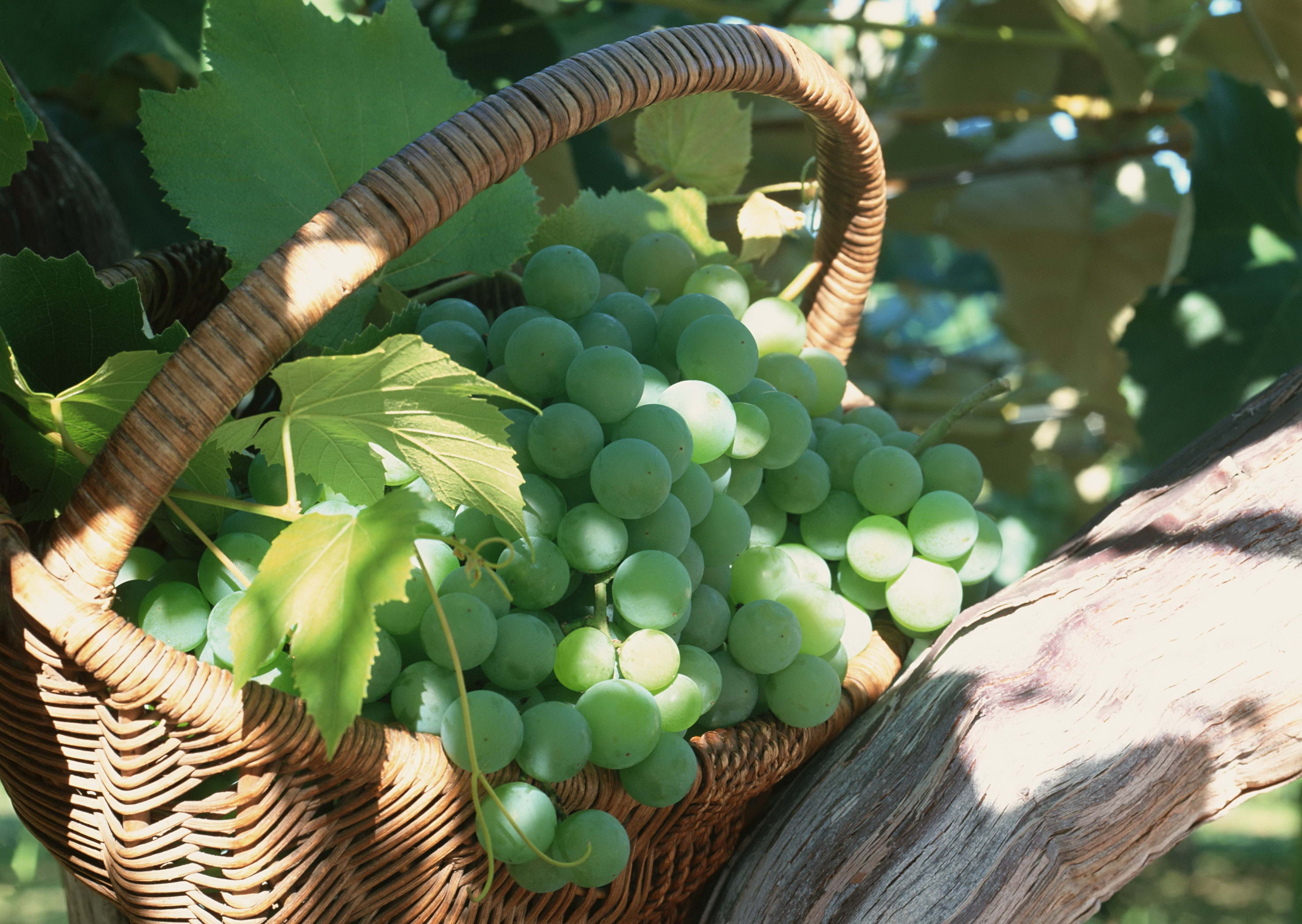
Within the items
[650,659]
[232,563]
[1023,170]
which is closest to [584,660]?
[650,659]

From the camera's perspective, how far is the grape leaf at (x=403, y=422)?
295 millimetres

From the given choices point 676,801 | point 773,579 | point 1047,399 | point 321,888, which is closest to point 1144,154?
point 1047,399

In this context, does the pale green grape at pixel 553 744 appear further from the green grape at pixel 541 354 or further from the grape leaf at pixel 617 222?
the grape leaf at pixel 617 222

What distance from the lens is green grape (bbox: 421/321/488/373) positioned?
0.42m

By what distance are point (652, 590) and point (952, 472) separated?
0.68ft

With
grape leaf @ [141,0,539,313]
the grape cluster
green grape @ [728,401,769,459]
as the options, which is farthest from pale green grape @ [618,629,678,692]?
grape leaf @ [141,0,539,313]

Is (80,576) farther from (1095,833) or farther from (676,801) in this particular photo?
(1095,833)

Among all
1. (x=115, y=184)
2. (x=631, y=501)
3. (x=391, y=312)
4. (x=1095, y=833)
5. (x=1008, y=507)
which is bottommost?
(x=1008, y=507)

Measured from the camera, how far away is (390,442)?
325 millimetres

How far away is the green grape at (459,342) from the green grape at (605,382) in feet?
0.19

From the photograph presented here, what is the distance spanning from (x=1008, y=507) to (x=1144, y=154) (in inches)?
36.4

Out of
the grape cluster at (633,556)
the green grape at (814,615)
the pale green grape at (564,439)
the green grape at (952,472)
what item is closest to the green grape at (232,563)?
the grape cluster at (633,556)

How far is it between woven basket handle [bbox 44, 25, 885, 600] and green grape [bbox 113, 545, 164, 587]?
0.21ft

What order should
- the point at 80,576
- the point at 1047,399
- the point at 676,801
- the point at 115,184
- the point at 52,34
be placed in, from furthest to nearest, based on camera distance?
the point at 1047,399, the point at 115,184, the point at 52,34, the point at 676,801, the point at 80,576
